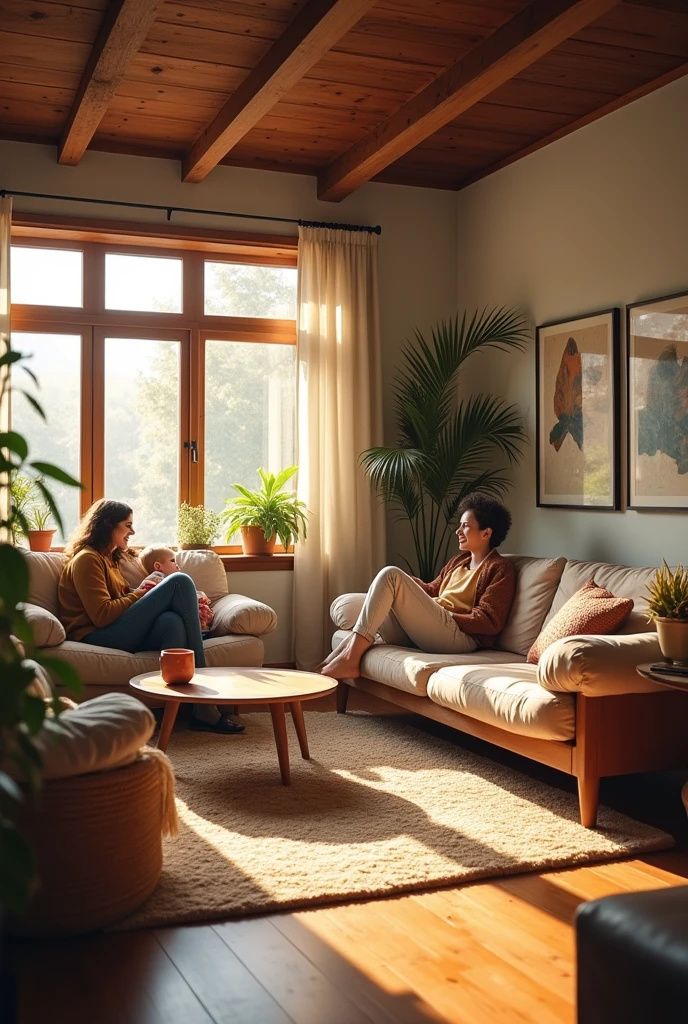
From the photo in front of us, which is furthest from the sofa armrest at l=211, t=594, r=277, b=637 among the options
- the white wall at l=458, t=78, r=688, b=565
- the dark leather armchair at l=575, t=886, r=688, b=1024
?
the dark leather armchair at l=575, t=886, r=688, b=1024

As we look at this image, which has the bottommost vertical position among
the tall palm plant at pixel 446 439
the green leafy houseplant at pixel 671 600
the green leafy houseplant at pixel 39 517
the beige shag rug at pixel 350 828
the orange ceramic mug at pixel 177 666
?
the beige shag rug at pixel 350 828

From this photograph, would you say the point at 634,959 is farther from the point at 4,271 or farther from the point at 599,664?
the point at 4,271

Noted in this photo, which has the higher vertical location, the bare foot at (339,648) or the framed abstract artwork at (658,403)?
the framed abstract artwork at (658,403)

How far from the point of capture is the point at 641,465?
14.8ft

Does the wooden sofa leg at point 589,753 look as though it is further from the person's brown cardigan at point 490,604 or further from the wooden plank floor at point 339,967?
the person's brown cardigan at point 490,604

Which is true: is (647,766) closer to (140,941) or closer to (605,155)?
(140,941)

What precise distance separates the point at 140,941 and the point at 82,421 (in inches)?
143

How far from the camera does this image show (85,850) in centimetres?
234

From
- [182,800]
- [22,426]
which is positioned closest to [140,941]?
[182,800]

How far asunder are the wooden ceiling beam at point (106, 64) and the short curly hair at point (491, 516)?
242 cm

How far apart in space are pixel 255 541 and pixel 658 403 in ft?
7.69

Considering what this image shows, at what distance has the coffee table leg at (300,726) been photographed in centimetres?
381

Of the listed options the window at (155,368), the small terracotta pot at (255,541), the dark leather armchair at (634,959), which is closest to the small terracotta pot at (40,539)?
the window at (155,368)

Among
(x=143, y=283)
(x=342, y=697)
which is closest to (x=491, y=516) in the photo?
(x=342, y=697)
